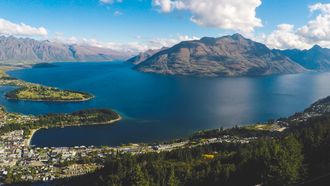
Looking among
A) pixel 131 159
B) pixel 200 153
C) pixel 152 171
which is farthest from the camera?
pixel 200 153

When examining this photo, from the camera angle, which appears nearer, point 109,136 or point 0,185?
point 0,185

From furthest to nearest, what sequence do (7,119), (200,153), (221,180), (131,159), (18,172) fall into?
1. (7,119)
2. (200,153)
3. (18,172)
4. (131,159)
5. (221,180)

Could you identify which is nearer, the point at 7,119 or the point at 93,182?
the point at 93,182

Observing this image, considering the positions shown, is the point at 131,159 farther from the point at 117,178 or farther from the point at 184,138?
the point at 184,138

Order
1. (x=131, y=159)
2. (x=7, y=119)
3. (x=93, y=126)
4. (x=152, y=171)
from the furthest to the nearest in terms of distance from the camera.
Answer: (x=7, y=119), (x=93, y=126), (x=131, y=159), (x=152, y=171)

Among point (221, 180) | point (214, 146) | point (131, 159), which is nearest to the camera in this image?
point (221, 180)

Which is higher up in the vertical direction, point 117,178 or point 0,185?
point 117,178

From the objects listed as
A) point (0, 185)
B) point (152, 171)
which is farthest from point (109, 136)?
point (152, 171)

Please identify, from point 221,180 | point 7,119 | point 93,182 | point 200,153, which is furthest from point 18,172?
point 7,119

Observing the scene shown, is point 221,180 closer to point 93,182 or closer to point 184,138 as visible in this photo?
point 93,182
